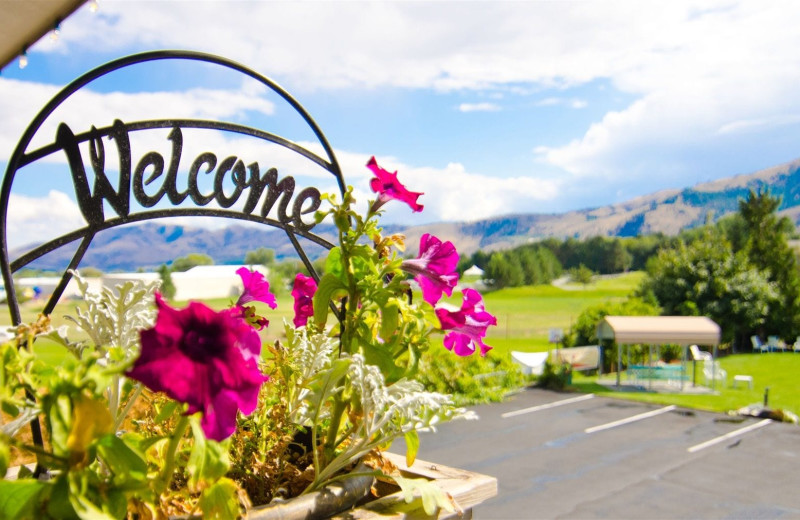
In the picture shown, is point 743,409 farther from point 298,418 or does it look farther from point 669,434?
point 298,418

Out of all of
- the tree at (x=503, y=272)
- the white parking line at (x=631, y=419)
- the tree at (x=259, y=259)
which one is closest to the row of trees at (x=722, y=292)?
the white parking line at (x=631, y=419)

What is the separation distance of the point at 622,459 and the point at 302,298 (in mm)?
8349

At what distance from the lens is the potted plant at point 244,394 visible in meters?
0.51

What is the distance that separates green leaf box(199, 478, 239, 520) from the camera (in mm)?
604

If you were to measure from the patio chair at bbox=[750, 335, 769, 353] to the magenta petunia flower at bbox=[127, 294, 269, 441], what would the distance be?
929 inches

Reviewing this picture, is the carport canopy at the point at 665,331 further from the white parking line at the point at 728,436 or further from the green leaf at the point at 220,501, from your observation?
the green leaf at the point at 220,501

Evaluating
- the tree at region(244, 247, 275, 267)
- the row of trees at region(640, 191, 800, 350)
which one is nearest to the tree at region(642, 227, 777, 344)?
the row of trees at region(640, 191, 800, 350)

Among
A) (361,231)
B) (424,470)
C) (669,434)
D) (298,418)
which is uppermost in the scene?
(361,231)

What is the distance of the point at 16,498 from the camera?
507 mm

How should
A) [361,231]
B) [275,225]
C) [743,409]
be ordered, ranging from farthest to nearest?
1. [743,409]
2. [275,225]
3. [361,231]

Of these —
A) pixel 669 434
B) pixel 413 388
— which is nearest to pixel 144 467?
pixel 413 388

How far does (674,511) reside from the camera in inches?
252

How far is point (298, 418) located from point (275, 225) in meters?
0.36

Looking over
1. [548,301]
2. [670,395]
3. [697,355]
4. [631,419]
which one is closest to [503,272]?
[548,301]
